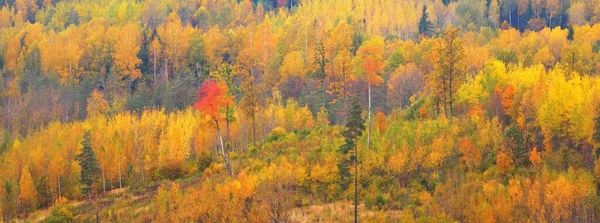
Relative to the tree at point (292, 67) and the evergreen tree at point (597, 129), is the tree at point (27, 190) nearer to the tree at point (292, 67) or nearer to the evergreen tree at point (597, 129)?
the tree at point (292, 67)

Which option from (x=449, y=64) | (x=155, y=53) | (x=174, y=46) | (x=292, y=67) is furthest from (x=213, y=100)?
(x=174, y=46)

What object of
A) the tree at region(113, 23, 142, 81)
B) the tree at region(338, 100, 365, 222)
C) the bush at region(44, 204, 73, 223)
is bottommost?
the bush at region(44, 204, 73, 223)

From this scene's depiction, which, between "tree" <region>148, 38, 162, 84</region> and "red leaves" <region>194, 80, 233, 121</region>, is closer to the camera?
"red leaves" <region>194, 80, 233, 121</region>

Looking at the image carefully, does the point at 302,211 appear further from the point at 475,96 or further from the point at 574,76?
the point at 574,76

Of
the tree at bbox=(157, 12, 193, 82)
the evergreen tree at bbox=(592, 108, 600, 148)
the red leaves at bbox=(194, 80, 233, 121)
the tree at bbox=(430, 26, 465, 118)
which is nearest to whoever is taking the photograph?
the evergreen tree at bbox=(592, 108, 600, 148)

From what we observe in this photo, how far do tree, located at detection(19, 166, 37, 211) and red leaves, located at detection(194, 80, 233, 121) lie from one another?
26.3 metres

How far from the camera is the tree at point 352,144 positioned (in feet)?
141

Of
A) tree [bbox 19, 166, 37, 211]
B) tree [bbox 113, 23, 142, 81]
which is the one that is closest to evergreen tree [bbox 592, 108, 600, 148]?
tree [bbox 19, 166, 37, 211]

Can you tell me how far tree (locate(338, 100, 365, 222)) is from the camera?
42969mm

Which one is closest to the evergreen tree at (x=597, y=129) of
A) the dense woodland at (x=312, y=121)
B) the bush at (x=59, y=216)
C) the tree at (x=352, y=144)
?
the dense woodland at (x=312, y=121)

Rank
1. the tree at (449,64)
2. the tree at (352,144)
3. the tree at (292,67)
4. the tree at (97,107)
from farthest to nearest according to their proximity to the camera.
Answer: the tree at (292,67)
the tree at (97,107)
the tree at (449,64)
the tree at (352,144)

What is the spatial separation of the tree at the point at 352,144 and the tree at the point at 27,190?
3528 cm

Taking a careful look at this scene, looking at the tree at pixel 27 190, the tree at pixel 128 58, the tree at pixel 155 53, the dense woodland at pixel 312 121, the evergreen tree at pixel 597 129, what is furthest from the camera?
the tree at pixel 155 53

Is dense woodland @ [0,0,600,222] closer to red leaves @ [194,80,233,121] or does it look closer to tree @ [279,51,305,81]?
red leaves @ [194,80,233,121]
